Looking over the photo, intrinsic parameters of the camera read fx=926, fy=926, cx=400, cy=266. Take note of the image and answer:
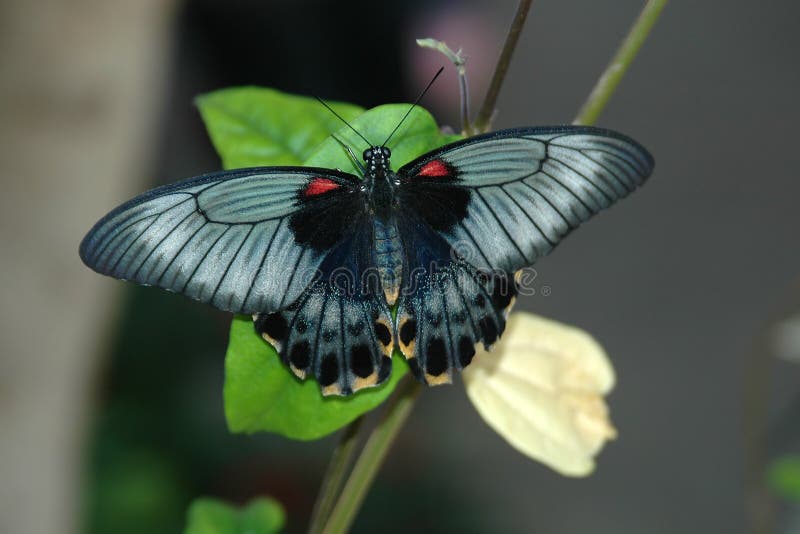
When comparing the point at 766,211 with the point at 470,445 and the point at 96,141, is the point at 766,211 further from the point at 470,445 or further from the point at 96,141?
the point at 96,141

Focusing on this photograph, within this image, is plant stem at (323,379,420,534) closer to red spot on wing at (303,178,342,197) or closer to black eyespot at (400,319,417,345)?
black eyespot at (400,319,417,345)

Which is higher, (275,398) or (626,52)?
(626,52)

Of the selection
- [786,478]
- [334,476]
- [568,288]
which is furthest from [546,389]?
[568,288]

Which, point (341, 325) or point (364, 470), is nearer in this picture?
point (364, 470)

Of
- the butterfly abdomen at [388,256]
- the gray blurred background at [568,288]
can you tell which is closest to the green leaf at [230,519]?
the butterfly abdomen at [388,256]

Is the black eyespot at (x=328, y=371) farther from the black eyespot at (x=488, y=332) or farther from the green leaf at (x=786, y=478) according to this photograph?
A: the green leaf at (x=786, y=478)

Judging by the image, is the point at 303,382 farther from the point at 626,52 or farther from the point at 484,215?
the point at 626,52

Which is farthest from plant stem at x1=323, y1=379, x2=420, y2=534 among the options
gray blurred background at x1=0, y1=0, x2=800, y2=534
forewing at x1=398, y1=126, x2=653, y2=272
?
gray blurred background at x1=0, y1=0, x2=800, y2=534
